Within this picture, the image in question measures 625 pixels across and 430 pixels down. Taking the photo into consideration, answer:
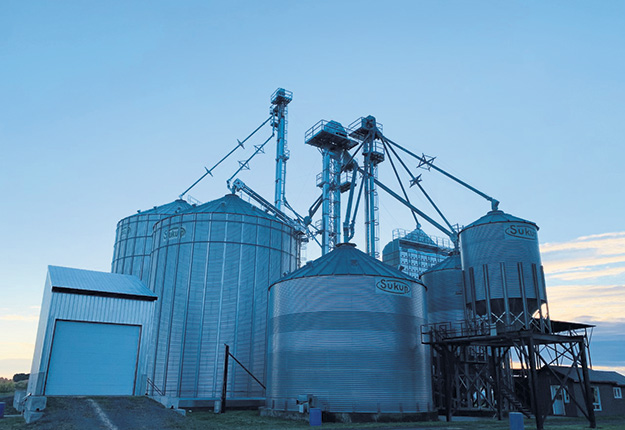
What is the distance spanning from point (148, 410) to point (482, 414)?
24.3 m

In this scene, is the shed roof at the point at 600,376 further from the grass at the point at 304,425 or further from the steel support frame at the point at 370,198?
the steel support frame at the point at 370,198

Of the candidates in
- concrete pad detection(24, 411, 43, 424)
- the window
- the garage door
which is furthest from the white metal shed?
the window

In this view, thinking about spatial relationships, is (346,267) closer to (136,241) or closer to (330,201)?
(330,201)

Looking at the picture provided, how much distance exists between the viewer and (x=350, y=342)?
1289 inches

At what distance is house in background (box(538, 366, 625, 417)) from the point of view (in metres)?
42.9

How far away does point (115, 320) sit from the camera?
1396 inches

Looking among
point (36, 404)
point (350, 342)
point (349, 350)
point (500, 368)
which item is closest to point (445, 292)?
point (500, 368)

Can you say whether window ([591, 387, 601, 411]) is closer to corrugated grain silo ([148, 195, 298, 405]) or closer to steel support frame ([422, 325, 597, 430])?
steel support frame ([422, 325, 597, 430])

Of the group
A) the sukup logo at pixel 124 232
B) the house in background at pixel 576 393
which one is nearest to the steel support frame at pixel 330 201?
the sukup logo at pixel 124 232

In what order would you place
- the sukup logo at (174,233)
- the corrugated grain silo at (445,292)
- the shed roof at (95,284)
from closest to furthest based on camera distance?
the shed roof at (95,284) → the sukup logo at (174,233) → the corrugated grain silo at (445,292)

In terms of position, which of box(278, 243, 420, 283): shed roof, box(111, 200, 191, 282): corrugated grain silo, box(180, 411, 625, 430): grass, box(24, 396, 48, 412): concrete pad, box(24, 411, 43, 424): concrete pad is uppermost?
box(111, 200, 191, 282): corrugated grain silo

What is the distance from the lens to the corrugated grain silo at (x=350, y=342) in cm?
3206

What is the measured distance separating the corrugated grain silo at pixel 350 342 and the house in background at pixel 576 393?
47.6ft

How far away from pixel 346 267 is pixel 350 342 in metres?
5.38
